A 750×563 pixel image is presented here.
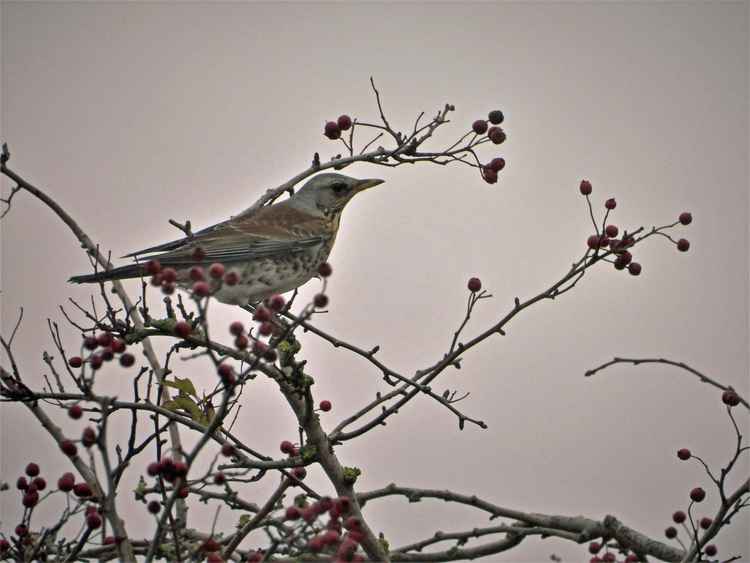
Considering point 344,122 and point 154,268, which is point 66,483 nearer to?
point 154,268

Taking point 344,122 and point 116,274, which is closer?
point 116,274

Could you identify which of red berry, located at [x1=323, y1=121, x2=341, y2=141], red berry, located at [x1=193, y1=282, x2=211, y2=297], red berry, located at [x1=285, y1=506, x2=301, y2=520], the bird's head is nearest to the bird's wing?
the bird's head

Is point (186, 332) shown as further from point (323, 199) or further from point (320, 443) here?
point (323, 199)

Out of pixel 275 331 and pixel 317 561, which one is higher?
pixel 275 331

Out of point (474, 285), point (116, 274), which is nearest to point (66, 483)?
point (116, 274)

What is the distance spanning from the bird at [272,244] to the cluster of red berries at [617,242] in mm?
1642

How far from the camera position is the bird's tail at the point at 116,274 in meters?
3.68

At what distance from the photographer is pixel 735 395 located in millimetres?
3227

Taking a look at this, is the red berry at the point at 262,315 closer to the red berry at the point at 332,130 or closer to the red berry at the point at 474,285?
the red berry at the point at 474,285

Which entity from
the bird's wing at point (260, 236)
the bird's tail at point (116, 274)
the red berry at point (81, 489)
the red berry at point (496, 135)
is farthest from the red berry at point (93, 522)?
the red berry at point (496, 135)

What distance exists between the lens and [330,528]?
2412 mm

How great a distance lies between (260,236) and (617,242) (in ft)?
7.00

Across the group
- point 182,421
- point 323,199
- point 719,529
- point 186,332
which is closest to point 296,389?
point 182,421

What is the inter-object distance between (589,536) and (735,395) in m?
0.79
